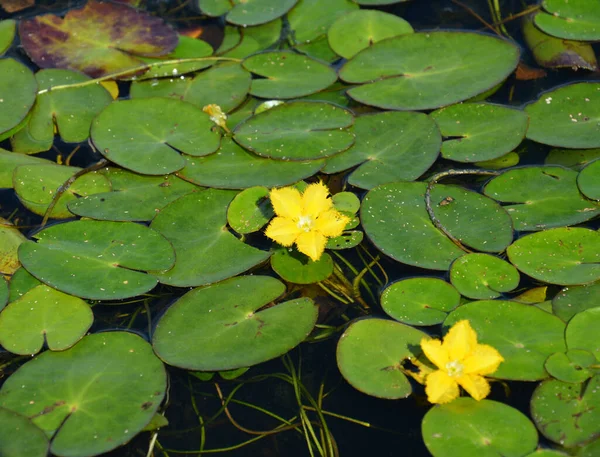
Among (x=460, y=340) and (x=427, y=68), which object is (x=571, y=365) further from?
(x=427, y=68)

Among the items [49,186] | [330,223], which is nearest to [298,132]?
[330,223]

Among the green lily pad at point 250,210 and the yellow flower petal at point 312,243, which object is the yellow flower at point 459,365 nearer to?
the yellow flower petal at point 312,243

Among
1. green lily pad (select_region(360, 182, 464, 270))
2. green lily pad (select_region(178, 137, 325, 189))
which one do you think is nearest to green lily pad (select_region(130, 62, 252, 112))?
green lily pad (select_region(178, 137, 325, 189))

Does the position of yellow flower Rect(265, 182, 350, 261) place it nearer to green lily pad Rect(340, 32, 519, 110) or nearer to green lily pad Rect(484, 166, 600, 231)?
green lily pad Rect(484, 166, 600, 231)

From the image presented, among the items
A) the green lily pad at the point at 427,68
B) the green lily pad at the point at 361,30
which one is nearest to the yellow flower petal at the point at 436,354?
the green lily pad at the point at 427,68

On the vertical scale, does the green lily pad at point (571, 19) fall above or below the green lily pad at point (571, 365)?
above

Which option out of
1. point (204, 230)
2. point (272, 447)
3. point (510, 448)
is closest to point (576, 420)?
point (510, 448)
